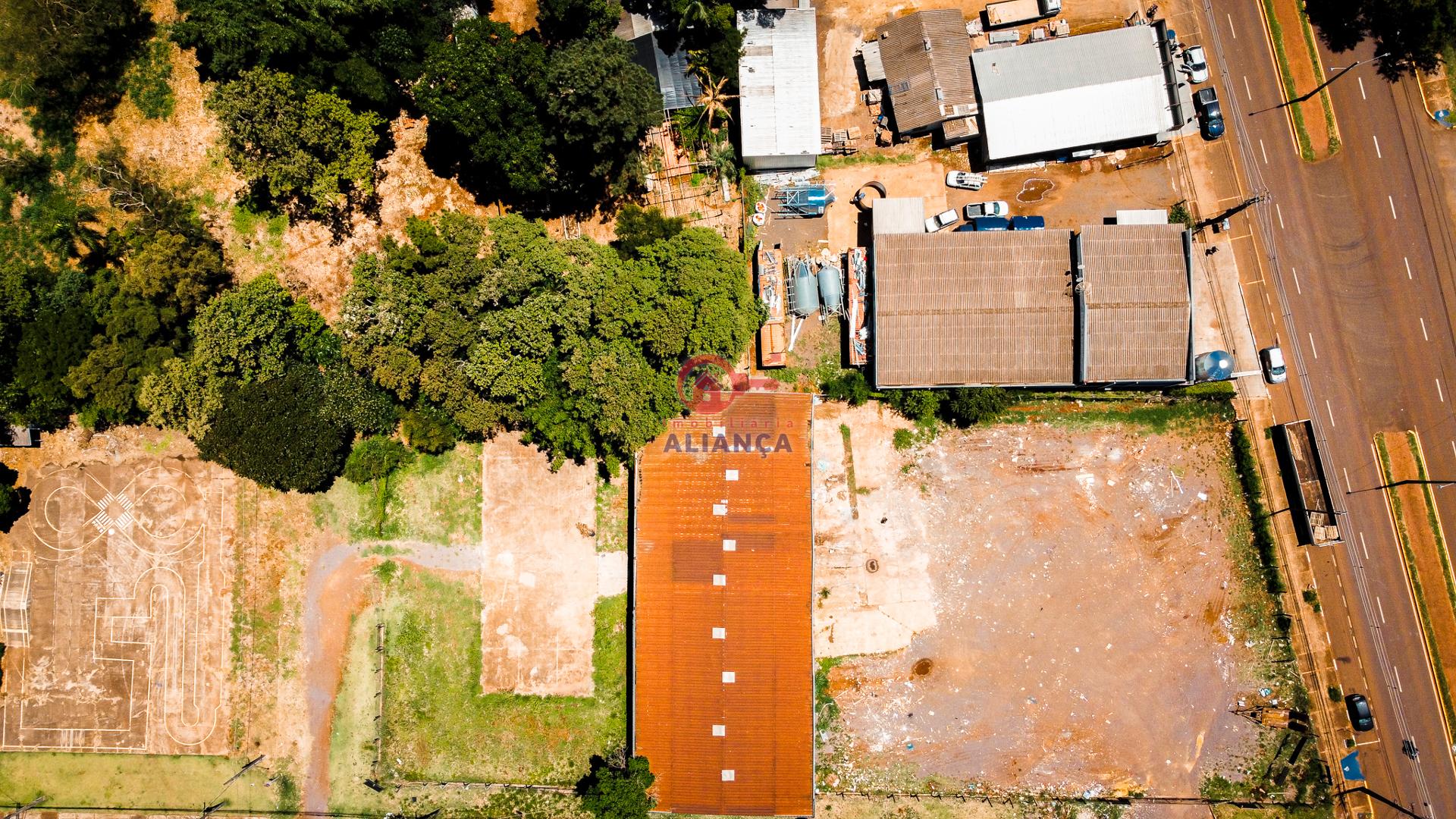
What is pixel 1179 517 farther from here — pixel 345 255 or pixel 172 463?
pixel 172 463

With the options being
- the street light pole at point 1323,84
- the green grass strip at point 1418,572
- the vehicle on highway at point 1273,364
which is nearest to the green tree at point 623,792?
the vehicle on highway at point 1273,364

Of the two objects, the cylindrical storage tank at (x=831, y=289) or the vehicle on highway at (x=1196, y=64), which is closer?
the vehicle on highway at (x=1196, y=64)

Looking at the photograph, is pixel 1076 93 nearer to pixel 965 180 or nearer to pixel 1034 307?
pixel 965 180

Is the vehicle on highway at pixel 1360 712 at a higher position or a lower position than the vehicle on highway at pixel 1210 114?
lower

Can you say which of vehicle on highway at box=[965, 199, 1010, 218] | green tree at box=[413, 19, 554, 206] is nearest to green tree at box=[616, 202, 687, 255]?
green tree at box=[413, 19, 554, 206]

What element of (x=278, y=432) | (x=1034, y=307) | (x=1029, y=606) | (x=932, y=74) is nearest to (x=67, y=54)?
(x=278, y=432)

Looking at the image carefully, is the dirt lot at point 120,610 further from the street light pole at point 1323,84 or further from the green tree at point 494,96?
the street light pole at point 1323,84

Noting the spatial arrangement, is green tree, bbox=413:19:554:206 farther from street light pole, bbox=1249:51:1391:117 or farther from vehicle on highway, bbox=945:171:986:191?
street light pole, bbox=1249:51:1391:117
